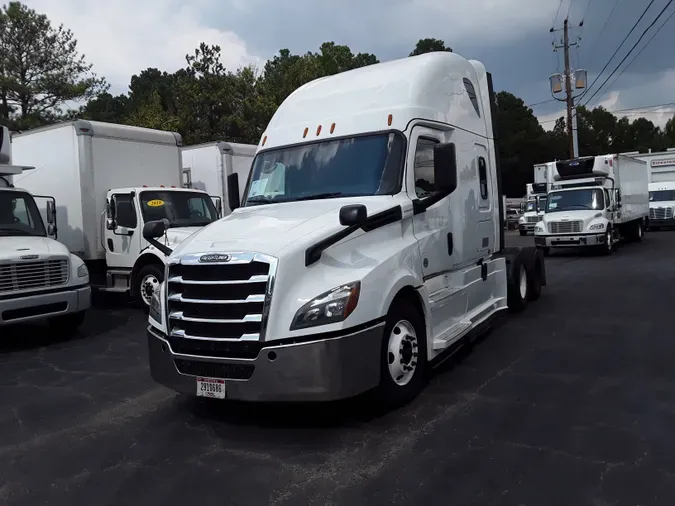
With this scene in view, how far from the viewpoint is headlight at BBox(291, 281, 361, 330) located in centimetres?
440

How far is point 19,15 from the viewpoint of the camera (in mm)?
30688

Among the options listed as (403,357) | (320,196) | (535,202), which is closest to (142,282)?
(320,196)

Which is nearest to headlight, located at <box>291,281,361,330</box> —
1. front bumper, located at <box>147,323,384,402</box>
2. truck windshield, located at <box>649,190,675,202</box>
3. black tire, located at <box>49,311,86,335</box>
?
front bumper, located at <box>147,323,384,402</box>

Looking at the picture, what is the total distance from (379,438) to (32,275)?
6.14 meters

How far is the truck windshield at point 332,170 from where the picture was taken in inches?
221

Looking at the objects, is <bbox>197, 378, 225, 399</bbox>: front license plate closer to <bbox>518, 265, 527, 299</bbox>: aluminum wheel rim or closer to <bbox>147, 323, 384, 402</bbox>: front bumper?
<bbox>147, 323, 384, 402</bbox>: front bumper

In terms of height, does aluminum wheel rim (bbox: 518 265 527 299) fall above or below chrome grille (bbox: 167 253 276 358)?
below

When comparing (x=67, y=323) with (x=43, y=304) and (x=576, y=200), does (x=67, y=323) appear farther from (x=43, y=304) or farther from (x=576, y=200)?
(x=576, y=200)

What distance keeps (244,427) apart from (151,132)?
9.10 m

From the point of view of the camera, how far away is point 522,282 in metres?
9.77

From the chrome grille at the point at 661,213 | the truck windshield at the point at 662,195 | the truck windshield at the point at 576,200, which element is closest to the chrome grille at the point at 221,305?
the truck windshield at the point at 576,200

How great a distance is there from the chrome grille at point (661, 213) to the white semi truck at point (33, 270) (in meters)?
29.5

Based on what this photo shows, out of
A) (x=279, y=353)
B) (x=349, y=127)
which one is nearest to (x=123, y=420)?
(x=279, y=353)

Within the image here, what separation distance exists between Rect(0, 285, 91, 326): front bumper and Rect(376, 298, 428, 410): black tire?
572cm
